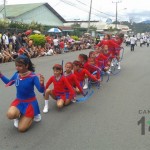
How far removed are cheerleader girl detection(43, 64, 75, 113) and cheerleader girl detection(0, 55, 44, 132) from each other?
3.10 feet

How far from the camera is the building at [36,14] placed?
44134 mm

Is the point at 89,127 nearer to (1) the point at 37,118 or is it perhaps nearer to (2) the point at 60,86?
(1) the point at 37,118

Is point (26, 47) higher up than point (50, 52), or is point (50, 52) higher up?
point (26, 47)

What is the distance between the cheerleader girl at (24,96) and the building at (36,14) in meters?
38.4

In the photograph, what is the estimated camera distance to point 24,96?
5477mm

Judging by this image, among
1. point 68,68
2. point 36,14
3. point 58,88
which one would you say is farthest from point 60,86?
point 36,14

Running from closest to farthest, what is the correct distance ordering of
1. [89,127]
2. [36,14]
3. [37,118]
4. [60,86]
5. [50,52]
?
[89,127] < [37,118] < [60,86] < [50,52] < [36,14]

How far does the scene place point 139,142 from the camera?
4.73 meters

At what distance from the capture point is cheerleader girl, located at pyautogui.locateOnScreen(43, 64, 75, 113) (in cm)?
645

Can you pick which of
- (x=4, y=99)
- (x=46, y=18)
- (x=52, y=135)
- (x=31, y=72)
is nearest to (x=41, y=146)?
(x=52, y=135)

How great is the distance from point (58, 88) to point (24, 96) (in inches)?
52.0

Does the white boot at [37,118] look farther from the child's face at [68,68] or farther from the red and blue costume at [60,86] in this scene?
the child's face at [68,68]

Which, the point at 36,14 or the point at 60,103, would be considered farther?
the point at 36,14

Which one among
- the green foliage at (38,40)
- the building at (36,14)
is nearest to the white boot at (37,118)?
the green foliage at (38,40)
